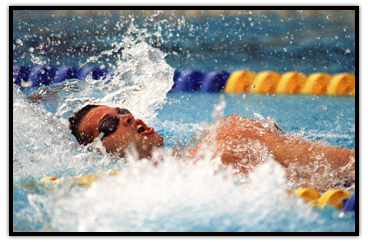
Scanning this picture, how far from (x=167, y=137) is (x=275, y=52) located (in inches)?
128

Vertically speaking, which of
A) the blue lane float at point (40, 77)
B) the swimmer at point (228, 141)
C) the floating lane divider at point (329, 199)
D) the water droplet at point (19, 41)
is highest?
the water droplet at point (19, 41)

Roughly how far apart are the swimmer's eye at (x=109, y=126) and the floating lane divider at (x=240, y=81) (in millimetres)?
2636

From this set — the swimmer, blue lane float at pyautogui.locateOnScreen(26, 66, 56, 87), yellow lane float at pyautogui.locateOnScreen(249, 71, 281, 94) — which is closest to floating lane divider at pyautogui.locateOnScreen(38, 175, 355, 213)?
the swimmer

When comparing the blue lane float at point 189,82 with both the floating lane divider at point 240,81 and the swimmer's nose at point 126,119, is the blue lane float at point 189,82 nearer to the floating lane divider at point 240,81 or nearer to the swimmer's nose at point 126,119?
the floating lane divider at point 240,81

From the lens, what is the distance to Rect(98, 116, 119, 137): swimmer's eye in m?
1.61

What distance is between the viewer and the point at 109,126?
162 centimetres

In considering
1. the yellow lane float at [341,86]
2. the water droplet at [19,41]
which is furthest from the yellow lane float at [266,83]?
the water droplet at [19,41]

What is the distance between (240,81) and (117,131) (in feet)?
9.80

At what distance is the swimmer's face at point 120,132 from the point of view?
1599 mm

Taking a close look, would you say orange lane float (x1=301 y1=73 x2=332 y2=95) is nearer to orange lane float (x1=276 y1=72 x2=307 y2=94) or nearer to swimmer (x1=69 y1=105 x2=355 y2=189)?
orange lane float (x1=276 y1=72 x2=307 y2=94)

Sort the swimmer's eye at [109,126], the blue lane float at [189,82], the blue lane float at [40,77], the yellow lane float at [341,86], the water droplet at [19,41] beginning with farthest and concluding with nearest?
the water droplet at [19,41] < the blue lane float at [40,77] < the blue lane float at [189,82] < the yellow lane float at [341,86] < the swimmer's eye at [109,126]

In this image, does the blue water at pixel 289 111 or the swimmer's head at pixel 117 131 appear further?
the blue water at pixel 289 111

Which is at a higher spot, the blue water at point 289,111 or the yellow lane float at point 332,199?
the blue water at point 289,111

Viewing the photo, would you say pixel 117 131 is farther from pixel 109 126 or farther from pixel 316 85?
pixel 316 85
